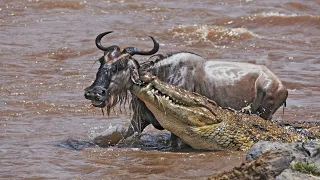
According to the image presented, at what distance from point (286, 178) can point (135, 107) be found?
3.81 metres

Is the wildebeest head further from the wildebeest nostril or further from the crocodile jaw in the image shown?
the crocodile jaw

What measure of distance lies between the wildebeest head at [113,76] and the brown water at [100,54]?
0.56 meters

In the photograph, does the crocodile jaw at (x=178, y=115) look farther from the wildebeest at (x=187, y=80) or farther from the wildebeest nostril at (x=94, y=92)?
the wildebeest nostril at (x=94, y=92)

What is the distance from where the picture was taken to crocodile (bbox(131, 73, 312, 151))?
8.32 metres

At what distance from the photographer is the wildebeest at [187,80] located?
8.43m

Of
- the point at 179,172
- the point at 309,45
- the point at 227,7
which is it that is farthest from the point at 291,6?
the point at 179,172

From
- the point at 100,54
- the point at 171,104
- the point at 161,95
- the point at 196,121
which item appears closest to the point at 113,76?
the point at 161,95

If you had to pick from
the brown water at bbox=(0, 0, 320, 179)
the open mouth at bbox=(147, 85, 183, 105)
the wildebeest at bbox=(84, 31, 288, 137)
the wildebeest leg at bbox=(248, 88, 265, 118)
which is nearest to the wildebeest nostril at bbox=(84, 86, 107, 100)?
the wildebeest at bbox=(84, 31, 288, 137)

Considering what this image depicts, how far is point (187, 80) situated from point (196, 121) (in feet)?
2.70

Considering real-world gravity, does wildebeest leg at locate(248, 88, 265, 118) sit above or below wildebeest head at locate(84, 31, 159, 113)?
below

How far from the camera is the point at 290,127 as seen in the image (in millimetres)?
8906

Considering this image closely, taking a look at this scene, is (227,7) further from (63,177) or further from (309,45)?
(63,177)

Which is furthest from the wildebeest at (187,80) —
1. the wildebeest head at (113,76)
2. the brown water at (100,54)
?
the brown water at (100,54)

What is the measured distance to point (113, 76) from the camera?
8414mm
